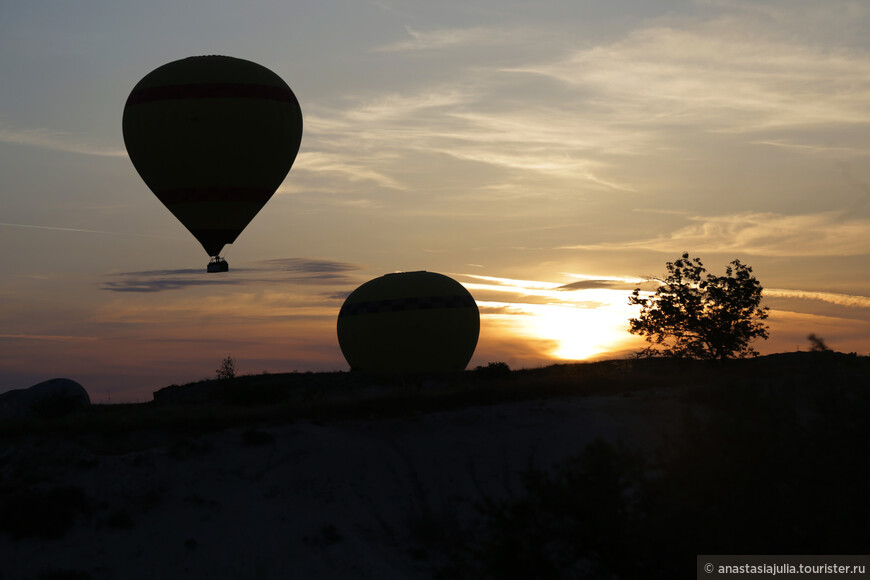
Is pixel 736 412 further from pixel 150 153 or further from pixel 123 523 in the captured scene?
pixel 150 153

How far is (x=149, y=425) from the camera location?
32656mm

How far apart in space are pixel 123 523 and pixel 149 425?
6138mm

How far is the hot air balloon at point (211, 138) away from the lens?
42.8m

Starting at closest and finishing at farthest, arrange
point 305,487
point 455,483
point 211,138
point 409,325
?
point 305,487
point 455,483
point 211,138
point 409,325

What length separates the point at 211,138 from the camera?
42.7 meters

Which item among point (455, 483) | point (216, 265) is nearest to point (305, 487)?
point (455, 483)

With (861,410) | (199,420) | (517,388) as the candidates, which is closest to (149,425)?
(199,420)

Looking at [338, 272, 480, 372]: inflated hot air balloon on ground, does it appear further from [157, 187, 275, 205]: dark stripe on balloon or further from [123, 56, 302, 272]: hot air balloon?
[157, 187, 275, 205]: dark stripe on balloon

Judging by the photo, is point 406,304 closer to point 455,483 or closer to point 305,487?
point 455,483

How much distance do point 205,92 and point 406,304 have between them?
1974 cm

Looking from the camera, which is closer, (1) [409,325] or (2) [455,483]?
(2) [455,483]

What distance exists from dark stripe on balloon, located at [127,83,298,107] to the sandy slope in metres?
17.9

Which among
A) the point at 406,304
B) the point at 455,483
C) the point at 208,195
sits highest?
the point at 208,195

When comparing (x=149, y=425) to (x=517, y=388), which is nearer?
(x=149, y=425)
